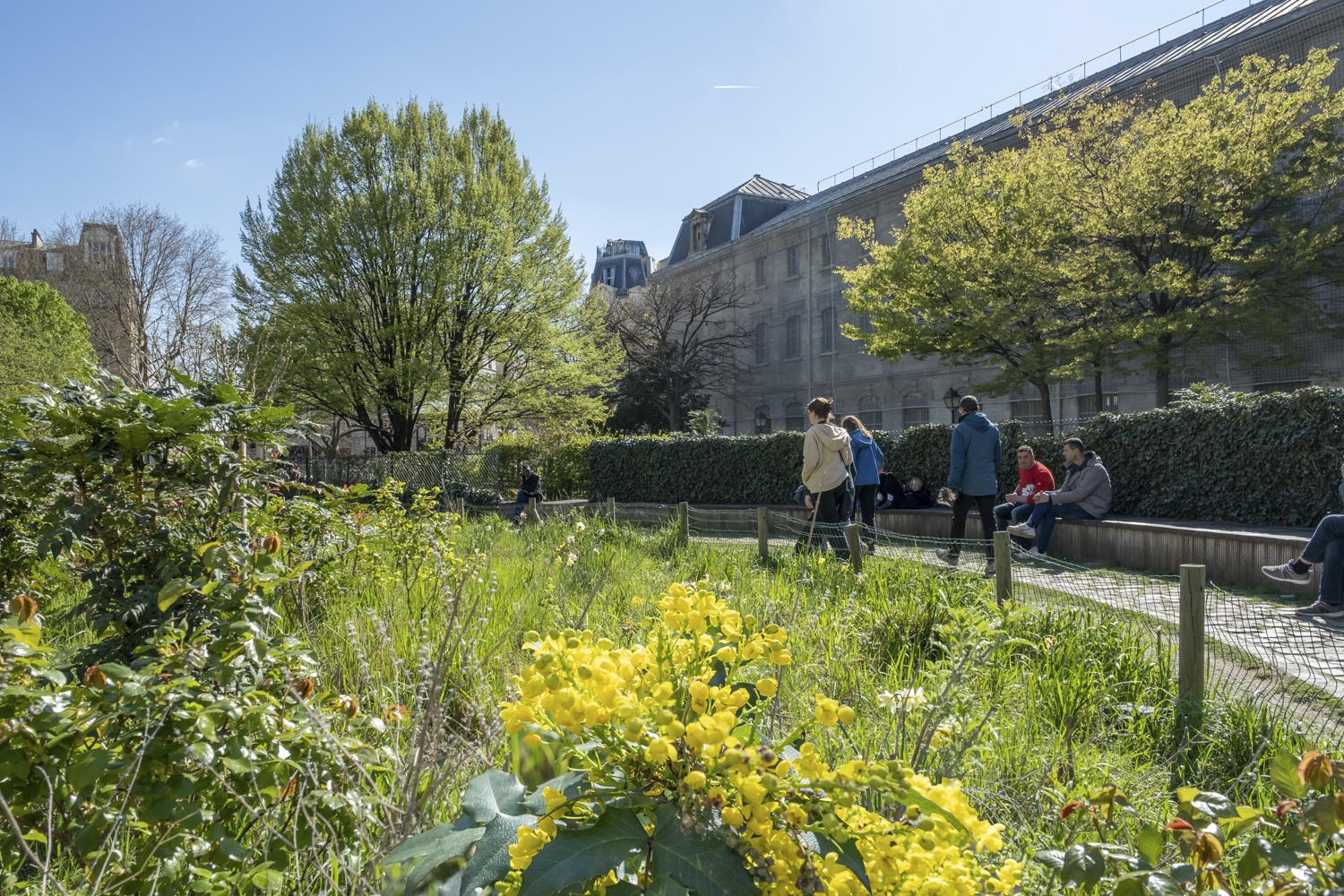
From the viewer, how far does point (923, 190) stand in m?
22.2

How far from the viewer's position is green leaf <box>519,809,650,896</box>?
2.92 feet

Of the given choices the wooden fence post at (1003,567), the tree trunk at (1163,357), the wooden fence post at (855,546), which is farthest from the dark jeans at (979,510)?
the tree trunk at (1163,357)

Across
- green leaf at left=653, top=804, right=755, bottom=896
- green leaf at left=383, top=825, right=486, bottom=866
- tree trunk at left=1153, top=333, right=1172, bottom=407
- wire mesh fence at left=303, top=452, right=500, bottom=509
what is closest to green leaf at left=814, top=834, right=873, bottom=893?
green leaf at left=653, top=804, right=755, bottom=896

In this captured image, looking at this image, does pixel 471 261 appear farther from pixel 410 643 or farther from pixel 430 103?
pixel 410 643

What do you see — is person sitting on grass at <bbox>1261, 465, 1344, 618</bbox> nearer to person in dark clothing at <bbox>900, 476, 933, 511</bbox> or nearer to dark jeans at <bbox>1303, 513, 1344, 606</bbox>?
dark jeans at <bbox>1303, 513, 1344, 606</bbox>

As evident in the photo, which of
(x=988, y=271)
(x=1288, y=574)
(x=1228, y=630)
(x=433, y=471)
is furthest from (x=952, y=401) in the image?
(x=1228, y=630)

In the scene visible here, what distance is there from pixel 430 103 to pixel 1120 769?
24.7 metres

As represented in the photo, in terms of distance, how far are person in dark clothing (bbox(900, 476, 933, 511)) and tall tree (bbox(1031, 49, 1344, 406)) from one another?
9341mm

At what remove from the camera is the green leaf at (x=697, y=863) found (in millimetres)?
902

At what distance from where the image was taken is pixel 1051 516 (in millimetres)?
8836

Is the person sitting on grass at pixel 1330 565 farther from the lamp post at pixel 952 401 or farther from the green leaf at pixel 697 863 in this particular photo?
the lamp post at pixel 952 401

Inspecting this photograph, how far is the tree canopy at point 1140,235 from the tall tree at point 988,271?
50 millimetres

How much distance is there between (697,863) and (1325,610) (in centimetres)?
687

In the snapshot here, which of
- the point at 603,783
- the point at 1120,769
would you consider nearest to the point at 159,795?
the point at 603,783
